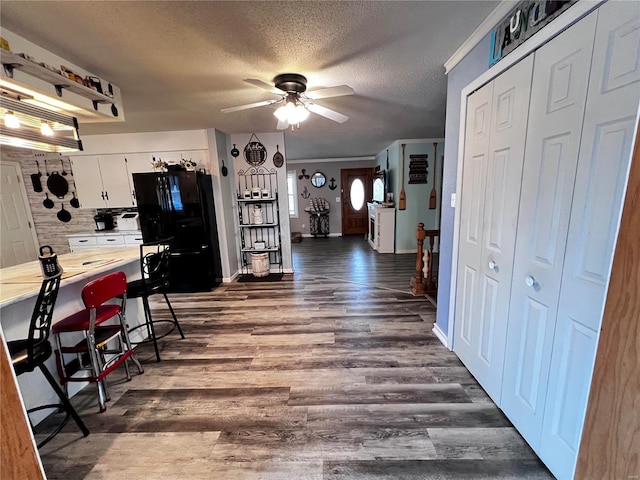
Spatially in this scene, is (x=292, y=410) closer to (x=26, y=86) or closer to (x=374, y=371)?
(x=374, y=371)

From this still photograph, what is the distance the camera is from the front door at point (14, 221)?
416 cm

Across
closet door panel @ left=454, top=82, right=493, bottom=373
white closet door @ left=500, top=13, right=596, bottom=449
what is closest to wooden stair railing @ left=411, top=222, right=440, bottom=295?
closet door panel @ left=454, top=82, right=493, bottom=373

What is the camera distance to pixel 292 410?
1.70 metres

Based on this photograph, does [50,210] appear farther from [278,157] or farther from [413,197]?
[413,197]

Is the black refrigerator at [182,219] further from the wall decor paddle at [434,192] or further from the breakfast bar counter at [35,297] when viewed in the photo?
the wall decor paddle at [434,192]

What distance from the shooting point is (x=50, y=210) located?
4559 mm

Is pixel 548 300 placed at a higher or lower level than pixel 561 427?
higher

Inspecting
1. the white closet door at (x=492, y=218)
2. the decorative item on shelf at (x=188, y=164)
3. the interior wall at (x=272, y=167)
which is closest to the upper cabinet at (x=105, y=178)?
the decorative item on shelf at (x=188, y=164)

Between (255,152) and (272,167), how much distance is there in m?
0.39

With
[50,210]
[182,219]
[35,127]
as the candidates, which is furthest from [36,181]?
[35,127]

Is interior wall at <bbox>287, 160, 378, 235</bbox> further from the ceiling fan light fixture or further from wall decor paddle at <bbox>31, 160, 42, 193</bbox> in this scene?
the ceiling fan light fixture

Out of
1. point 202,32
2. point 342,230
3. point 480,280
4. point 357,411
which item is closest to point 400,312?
point 480,280

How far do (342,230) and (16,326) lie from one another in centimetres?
753

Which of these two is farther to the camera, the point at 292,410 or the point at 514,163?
the point at 292,410
